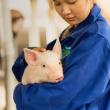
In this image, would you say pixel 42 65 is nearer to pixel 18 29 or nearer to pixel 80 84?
pixel 80 84

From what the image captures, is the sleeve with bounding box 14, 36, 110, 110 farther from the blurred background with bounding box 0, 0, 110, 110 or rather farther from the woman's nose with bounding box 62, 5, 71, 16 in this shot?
the blurred background with bounding box 0, 0, 110, 110

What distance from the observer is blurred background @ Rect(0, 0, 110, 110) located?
153cm

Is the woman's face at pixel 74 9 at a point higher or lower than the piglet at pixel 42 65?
higher

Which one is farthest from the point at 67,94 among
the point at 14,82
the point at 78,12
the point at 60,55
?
the point at 14,82

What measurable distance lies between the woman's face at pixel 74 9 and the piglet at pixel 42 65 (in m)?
0.09

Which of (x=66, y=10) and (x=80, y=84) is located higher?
(x=66, y=10)

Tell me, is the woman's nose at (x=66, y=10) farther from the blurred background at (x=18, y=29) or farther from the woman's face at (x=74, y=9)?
the blurred background at (x=18, y=29)

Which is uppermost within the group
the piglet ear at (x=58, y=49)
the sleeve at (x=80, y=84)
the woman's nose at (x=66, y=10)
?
the woman's nose at (x=66, y=10)

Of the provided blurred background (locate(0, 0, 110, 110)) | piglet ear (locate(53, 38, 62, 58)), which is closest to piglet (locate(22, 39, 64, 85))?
piglet ear (locate(53, 38, 62, 58))

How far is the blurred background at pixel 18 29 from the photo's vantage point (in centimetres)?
153

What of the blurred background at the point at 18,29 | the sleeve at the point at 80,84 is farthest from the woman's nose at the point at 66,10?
the blurred background at the point at 18,29

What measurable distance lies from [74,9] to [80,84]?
0.77 feet

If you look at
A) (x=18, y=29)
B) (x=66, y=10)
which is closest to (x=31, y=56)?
(x=66, y=10)

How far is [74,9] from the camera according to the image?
3.23 feet
